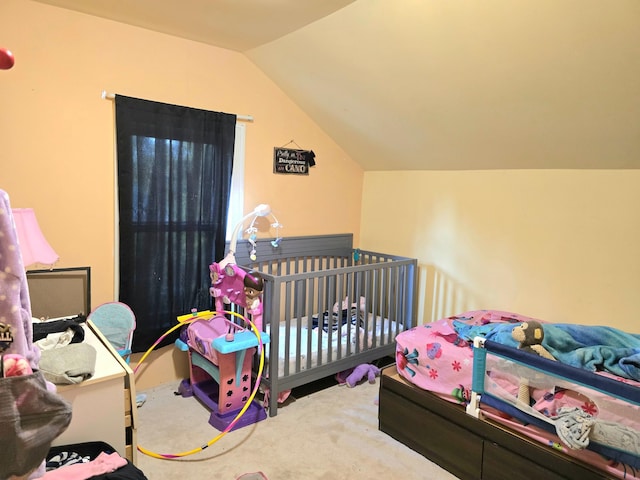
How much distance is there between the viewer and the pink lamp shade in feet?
6.26

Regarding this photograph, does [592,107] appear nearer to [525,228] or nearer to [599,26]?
[599,26]

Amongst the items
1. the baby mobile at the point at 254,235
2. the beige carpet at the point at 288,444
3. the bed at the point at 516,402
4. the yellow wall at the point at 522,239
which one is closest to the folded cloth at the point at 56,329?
the beige carpet at the point at 288,444

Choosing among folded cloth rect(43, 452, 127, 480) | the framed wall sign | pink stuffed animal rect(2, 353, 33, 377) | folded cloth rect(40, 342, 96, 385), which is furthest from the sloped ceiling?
folded cloth rect(43, 452, 127, 480)

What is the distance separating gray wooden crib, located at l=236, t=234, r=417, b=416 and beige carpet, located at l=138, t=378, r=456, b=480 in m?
0.21

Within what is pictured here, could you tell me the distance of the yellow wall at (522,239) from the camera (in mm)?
2521

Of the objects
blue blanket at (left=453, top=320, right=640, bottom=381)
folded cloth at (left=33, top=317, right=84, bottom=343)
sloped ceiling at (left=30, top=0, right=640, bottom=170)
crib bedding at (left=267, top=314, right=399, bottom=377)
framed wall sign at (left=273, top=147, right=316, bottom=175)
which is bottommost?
crib bedding at (left=267, top=314, right=399, bottom=377)

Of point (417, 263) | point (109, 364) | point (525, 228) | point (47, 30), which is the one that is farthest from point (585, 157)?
point (47, 30)

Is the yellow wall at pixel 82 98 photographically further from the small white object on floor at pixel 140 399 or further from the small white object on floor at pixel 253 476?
the small white object on floor at pixel 253 476

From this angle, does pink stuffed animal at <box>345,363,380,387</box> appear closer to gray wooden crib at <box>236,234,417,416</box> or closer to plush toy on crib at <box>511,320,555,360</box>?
gray wooden crib at <box>236,234,417,416</box>

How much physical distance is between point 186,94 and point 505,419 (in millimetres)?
2647

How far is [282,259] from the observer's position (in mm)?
3512

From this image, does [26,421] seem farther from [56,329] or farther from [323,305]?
[323,305]

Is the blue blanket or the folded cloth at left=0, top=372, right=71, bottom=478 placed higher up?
the folded cloth at left=0, top=372, right=71, bottom=478

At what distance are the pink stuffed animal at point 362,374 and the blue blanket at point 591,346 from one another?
3.77 ft
